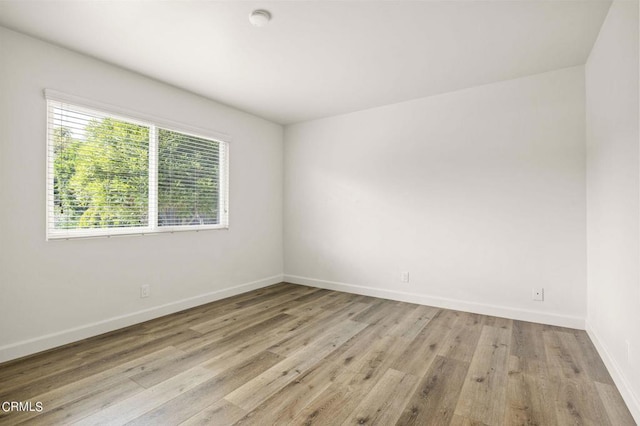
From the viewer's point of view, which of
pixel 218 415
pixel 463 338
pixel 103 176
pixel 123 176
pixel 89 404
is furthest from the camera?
pixel 123 176

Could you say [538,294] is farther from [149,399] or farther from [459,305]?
[149,399]

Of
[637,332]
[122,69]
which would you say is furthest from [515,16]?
[122,69]

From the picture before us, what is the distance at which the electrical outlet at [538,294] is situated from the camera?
10.4ft

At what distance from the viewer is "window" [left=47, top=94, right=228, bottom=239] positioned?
2674mm

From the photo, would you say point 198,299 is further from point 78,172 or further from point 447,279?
point 447,279

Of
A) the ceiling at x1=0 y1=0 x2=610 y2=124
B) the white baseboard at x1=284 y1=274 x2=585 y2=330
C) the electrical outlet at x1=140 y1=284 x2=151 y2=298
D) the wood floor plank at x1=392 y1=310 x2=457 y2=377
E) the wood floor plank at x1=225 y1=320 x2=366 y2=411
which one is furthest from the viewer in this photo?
the electrical outlet at x1=140 y1=284 x2=151 y2=298

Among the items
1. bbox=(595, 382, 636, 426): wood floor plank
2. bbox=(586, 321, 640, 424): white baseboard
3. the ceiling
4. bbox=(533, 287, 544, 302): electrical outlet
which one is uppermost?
→ the ceiling

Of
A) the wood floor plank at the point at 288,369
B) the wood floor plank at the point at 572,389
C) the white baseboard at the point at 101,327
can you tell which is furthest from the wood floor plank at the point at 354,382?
the white baseboard at the point at 101,327

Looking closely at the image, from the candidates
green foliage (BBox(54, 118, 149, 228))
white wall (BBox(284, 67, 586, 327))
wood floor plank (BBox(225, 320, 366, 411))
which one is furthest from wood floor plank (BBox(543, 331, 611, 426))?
green foliage (BBox(54, 118, 149, 228))

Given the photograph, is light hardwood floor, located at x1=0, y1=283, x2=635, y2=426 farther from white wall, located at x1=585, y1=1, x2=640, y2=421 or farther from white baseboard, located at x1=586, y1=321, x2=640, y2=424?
white wall, located at x1=585, y1=1, x2=640, y2=421

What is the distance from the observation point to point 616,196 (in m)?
2.09

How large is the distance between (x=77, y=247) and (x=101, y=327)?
77 cm

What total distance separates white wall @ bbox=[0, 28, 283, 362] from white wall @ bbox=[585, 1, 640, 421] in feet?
12.4

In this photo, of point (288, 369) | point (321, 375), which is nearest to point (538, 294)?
point (321, 375)
